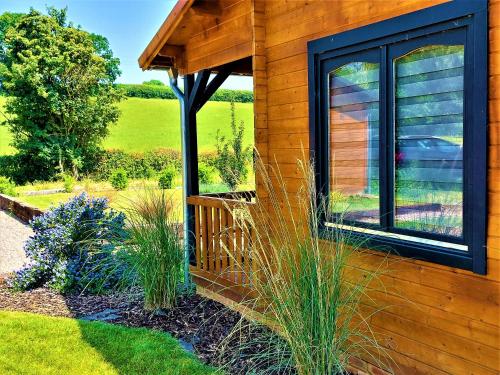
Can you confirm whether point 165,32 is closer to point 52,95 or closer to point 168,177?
point 168,177

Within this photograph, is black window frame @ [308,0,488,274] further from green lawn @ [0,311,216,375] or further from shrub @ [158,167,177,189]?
shrub @ [158,167,177,189]

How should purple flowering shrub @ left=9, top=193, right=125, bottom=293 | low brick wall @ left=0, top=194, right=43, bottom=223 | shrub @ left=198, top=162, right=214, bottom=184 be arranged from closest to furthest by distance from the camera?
purple flowering shrub @ left=9, top=193, right=125, bottom=293 < low brick wall @ left=0, top=194, right=43, bottom=223 < shrub @ left=198, top=162, right=214, bottom=184

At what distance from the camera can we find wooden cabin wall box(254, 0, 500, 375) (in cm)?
226

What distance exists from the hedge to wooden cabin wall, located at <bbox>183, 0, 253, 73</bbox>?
61.4 ft

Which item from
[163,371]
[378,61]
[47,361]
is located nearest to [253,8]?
[378,61]

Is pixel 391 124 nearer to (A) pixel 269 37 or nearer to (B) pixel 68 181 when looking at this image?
(A) pixel 269 37

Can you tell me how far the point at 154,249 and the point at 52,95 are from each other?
1404 centimetres

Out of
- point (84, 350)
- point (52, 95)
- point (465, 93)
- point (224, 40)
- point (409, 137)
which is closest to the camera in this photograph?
Result: point (465, 93)

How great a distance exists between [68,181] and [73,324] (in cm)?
1166

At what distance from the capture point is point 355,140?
306cm

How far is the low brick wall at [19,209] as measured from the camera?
33.1 feet

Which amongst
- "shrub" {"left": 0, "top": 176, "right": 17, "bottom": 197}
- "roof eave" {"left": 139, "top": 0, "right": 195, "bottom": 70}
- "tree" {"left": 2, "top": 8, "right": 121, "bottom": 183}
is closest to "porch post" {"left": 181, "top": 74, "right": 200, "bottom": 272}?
"roof eave" {"left": 139, "top": 0, "right": 195, "bottom": 70}

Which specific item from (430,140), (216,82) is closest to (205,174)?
(216,82)

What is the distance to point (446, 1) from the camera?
2.38m
